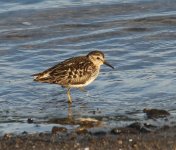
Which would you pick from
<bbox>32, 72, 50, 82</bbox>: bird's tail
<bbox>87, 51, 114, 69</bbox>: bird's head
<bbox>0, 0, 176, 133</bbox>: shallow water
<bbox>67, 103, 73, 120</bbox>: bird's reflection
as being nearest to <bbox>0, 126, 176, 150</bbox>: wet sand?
<bbox>0, 0, 176, 133</bbox>: shallow water

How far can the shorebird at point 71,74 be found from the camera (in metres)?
11.4

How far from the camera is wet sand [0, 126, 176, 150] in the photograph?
832 centimetres

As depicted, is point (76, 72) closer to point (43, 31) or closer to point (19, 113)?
point (19, 113)

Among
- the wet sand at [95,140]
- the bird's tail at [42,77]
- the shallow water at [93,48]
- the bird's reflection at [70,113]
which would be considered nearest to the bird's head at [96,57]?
the shallow water at [93,48]

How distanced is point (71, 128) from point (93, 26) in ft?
24.9

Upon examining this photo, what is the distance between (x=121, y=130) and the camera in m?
9.01

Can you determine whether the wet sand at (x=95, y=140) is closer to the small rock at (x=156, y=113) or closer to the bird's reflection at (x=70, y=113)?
the small rock at (x=156, y=113)

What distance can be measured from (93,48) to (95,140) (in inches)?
253

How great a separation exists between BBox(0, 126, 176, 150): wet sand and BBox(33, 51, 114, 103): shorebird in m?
2.38

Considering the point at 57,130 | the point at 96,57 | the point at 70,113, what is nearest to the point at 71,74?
the point at 96,57

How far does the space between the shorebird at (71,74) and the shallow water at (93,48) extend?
0.24 metres

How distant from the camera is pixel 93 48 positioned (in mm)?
14828

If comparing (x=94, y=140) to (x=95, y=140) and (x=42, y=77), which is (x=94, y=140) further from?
(x=42, y=77)

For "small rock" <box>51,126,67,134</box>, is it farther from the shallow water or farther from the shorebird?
the shorebird
